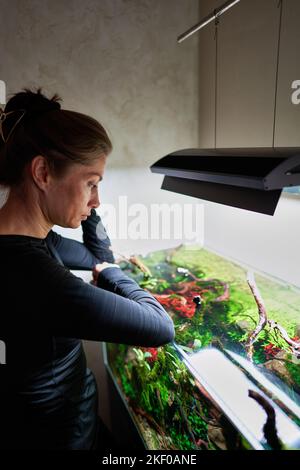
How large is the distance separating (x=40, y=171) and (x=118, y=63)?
1395 millimetres

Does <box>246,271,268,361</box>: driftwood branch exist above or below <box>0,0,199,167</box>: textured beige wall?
below

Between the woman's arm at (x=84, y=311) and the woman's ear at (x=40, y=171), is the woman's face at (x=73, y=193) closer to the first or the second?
the woman's ear at (x=40, y=171)

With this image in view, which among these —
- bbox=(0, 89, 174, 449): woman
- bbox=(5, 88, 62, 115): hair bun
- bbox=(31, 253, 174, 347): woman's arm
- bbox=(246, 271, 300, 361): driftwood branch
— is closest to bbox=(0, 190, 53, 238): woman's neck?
bbox=(0, 89, 174, 449): woman

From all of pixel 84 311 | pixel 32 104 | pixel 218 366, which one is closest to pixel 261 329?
pixel 218 366

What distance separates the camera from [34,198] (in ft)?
2.77

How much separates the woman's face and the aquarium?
0.64 meters

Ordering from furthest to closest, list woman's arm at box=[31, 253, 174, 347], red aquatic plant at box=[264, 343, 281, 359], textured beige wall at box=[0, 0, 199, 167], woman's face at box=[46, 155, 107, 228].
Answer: textured beige wall at box=[0, 0, 199, 167], red aquatic plant at box=[264, 343, 281, 359], woman's face at box=[46, 155, 107, 228], woman's arm at box=[31, 253, 174, 347]

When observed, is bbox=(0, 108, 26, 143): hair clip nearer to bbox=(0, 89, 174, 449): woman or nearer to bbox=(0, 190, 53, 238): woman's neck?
bbox=(0, 89, 174, 449): woman

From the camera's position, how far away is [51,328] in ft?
2.50

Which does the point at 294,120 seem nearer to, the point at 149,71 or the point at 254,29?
the point at 254,29

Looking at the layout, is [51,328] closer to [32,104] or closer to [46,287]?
[46,287]

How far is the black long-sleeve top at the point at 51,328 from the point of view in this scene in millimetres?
733

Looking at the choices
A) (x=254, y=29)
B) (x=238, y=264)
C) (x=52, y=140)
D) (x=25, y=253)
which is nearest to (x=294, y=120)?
(x=254, y=29)

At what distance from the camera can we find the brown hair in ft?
2.63
